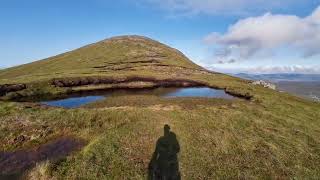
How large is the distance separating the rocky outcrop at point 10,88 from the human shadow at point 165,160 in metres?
47.9

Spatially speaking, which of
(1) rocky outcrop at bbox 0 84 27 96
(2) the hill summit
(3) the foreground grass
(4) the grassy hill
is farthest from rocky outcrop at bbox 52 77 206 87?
(2) the hill summit

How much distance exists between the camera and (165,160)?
2575 cm

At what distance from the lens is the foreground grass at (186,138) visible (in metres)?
24.5

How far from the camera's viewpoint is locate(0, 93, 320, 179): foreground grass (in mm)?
24453

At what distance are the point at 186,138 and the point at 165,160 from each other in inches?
208

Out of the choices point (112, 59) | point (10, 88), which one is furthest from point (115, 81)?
point (112, 59)

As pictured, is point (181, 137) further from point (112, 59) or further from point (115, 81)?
point (112, 59)

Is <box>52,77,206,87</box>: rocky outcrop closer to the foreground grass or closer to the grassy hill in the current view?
the grassy hill

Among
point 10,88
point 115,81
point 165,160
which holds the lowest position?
point 165,160

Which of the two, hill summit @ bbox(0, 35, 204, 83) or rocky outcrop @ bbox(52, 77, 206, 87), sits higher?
hill summit @ bbox(0, 35, 204, 83)

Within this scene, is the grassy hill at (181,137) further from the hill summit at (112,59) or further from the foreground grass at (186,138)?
the hill summit at (112,59)

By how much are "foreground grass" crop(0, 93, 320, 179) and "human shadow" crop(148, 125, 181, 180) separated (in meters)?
0.51

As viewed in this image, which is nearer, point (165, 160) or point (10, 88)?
point (165, 160)

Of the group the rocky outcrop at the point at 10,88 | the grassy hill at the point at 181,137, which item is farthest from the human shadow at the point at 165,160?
the rocky outcrop at the point at 10,88
